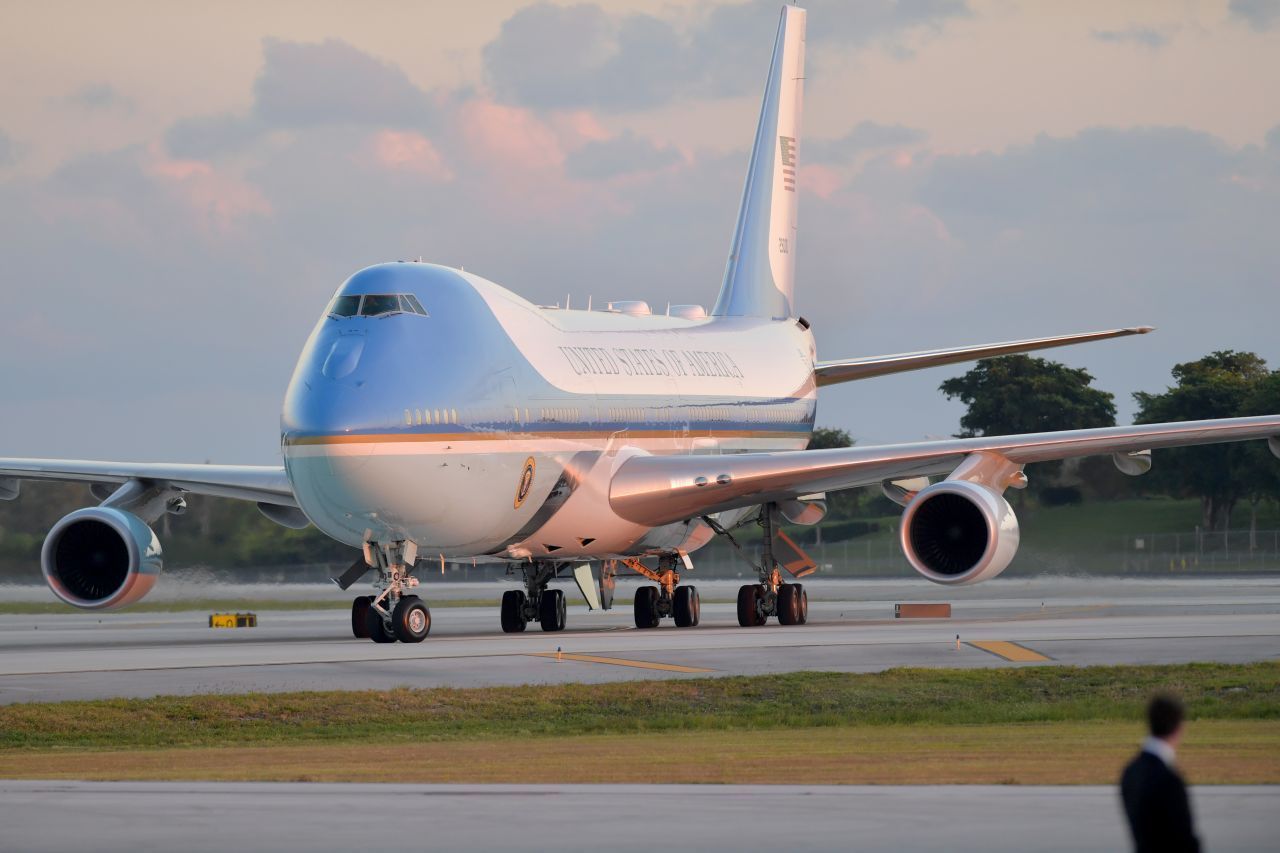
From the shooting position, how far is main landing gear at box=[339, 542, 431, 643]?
27.8 metres

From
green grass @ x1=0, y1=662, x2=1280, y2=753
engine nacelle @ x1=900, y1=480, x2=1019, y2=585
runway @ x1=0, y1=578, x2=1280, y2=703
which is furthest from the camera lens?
engine nacelle @ x1=900, y1=480, x2=1019, y2=585

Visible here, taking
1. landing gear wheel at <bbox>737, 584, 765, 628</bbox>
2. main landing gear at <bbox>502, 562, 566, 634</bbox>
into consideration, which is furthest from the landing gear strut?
landing gear wheel at <bbox>737, 584, 765, 628</bbox>

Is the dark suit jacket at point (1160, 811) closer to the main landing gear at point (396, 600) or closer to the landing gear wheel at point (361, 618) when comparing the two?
the main landing gear at point (396, 600)

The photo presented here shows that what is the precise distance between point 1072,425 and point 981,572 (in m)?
44.1

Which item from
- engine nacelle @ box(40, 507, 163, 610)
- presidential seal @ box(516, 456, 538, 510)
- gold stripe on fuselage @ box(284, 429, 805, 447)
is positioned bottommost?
engine nacelle @ box(40, 507, 163, 610)

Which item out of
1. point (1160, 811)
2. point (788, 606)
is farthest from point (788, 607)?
point (1160, 811)

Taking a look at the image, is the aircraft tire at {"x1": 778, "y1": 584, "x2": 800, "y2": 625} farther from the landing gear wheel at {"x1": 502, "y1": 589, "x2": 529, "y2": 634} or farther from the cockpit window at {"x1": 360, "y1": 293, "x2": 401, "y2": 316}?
the cockpit window at {"x1": 360, "y1": 293, "x2": 401, "y2": 316}

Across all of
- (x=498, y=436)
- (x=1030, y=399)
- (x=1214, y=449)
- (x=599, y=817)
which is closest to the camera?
(x=599, y=817)

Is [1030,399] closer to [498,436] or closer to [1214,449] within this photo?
[1214,449]

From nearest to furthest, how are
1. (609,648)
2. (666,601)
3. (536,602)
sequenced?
(609,648)
(536,602)
(666,601)

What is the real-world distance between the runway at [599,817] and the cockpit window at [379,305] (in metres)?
14.9

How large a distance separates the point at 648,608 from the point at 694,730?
15647 mm

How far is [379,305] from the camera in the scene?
28172 mm

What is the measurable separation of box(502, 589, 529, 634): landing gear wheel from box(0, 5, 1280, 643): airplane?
0.13 feet
